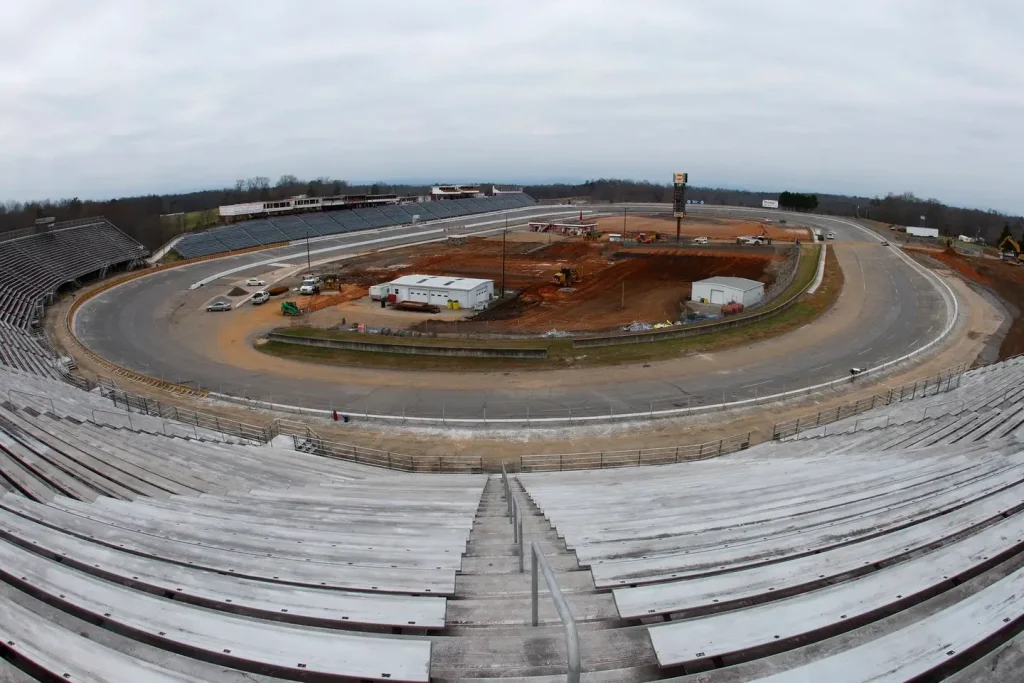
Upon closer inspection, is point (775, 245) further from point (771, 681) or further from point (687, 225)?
point (771, 681)

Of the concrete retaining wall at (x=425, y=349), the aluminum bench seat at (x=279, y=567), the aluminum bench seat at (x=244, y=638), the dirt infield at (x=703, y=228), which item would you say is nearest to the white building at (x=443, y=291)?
the concrete retaining wall at (x=425, y=349)

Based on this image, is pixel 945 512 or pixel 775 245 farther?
pixel 775 245

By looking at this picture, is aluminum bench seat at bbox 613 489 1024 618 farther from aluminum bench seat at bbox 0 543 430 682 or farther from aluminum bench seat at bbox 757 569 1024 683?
aluminum bench seat at bbox 0 543 430 682

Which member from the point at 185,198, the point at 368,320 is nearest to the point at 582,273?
the point at 368,320

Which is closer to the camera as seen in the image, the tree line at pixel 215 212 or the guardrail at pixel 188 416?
the guardrail at pixel 188 416

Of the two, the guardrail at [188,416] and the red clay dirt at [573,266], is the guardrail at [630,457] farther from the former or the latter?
the red clay dirt at [573,266]

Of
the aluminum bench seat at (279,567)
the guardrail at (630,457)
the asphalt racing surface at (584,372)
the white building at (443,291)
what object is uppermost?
the white building at (443,291)

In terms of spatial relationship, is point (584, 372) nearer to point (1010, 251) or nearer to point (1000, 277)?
point (1000, 277)
